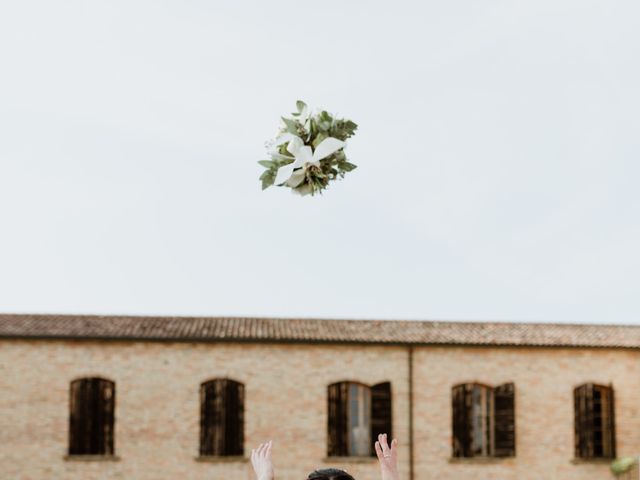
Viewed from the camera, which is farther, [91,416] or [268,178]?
[91,416]

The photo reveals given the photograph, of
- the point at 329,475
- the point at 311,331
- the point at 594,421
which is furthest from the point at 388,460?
the point at 594,421

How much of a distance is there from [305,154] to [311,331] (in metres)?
18.1

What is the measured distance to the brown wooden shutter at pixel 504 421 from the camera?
2294 cm

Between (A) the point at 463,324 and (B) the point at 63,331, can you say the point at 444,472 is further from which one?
(B) the point at 63,331

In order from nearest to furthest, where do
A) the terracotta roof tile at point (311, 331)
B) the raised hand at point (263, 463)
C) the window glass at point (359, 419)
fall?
the raised hand at point (263, 463) → the terracotta roof tile at point (311, 331) → the window glass at point (359, 419)

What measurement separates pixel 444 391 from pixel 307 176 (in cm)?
1800

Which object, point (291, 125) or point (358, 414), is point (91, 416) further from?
point (291, 125)

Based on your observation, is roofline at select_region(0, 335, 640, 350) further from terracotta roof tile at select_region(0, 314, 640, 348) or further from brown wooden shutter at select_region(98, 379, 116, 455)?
brown wooden shutter at select_region(98, 379, 116, 455)

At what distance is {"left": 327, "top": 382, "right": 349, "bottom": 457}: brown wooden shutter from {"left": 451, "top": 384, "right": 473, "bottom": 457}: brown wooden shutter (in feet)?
7.34

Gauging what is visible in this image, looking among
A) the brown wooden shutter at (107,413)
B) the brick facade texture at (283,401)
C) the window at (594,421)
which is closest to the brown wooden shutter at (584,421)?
the window at (594,421)

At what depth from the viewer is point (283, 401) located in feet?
74.1

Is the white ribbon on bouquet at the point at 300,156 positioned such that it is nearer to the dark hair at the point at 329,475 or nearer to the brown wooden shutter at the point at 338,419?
the dark hair at the point at 329,475

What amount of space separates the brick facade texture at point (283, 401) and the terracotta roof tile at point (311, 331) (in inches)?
7.7

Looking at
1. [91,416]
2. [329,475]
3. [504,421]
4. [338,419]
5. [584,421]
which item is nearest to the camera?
[329,475]
